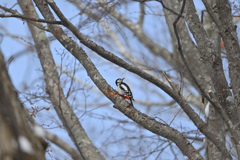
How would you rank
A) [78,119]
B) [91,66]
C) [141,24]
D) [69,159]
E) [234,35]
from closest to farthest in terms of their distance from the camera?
[91,66] → [234,35] → [69,159] → [78,119] → [141,24]

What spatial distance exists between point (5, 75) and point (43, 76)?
Result: 4.50 metres

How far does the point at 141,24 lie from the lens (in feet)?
38.1

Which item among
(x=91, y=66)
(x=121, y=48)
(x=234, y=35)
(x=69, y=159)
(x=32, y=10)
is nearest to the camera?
(x=91, y=66)

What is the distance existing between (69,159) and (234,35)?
308cm

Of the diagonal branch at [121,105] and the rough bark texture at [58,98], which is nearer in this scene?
the diagonal branch at [121,105]

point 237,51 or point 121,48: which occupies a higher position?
point 121,48

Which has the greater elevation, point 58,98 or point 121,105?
point 58,98

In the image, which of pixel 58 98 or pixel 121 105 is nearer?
pixel 121 105

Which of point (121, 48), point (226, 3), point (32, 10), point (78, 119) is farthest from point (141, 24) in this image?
point (226, 3)

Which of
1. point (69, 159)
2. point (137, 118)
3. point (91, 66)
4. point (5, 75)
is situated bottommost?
point (5, 75)

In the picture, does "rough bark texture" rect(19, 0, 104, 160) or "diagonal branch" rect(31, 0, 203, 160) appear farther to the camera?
"rough bark texture" rect(19, 0, 104, 160)

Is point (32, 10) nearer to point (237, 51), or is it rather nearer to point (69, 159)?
point (69, 159)

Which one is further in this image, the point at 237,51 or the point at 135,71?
the point at 237,51

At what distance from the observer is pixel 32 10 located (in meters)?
6.05
